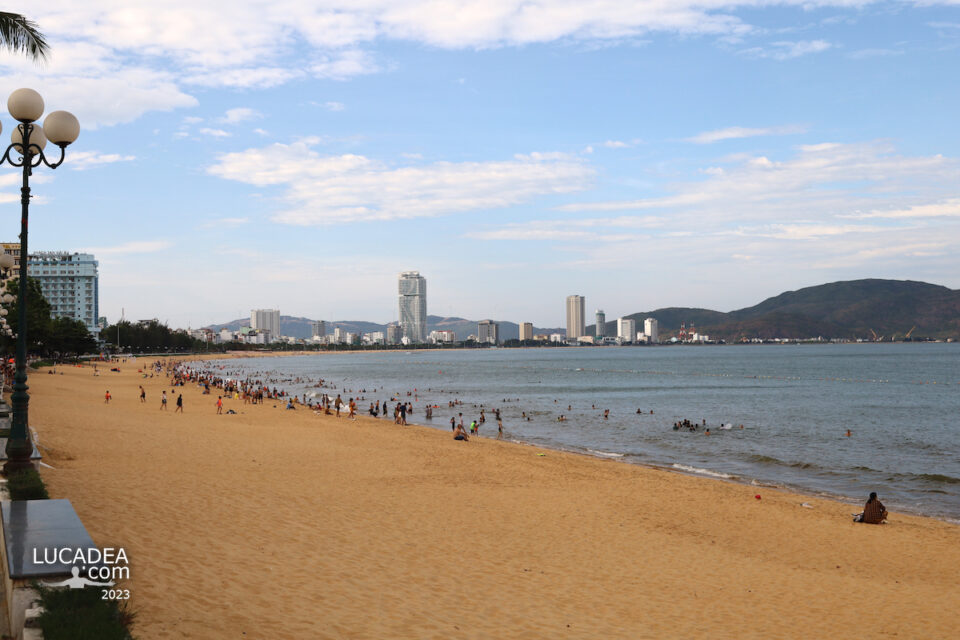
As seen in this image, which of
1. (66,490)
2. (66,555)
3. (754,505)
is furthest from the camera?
(754,505)

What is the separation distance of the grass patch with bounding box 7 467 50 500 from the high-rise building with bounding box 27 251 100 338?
171 metres

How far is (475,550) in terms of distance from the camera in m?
11.0

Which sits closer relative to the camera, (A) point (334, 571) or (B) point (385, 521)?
(A) point (334, 571)

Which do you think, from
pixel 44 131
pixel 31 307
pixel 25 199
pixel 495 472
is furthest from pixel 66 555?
pixel 31 307

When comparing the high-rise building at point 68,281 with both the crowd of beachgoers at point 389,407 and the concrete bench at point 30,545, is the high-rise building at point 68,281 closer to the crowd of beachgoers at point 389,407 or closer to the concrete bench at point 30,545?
the crowd of beachgoers at point 389,407

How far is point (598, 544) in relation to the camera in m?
12.1

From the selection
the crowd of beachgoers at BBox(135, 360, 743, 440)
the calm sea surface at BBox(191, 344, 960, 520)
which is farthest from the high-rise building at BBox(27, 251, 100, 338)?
the calm sea surface at BBox(191, 344, 960, 520)

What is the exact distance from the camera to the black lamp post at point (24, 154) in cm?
877

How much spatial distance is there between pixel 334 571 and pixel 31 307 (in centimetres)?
5771

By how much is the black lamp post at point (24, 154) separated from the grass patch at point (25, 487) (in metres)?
0.47

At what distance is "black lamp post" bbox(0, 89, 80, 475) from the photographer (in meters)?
8.77

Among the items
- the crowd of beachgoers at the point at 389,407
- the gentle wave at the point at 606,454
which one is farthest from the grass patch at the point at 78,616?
the crowd of beachgoers at the point at 389,407

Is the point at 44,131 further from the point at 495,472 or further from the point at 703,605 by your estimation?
the point at 495,472

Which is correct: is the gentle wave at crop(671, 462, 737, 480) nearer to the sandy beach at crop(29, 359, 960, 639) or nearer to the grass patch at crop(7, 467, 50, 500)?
the sandy beach at crop(29, 359, 960, 639)
